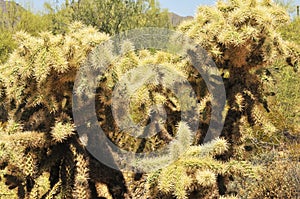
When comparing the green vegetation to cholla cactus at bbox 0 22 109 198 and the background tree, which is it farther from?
the background tree

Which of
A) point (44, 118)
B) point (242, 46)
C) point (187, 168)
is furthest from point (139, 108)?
point (242, 46)

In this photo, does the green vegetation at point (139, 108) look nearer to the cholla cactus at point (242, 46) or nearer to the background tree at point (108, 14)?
the cholla cactus at point (242, 46)

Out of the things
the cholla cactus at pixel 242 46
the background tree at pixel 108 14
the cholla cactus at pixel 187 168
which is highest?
the background tree at pixel 108 14

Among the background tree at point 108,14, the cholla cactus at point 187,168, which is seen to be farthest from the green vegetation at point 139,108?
the background tree at point 108,14

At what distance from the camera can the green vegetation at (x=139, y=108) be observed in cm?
183

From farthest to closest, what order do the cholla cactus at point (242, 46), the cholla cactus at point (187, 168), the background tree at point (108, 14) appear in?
the background tree at point (108, 14) < the cholla cactus at point (242, 46) < the cholla cactus at point (187, 168)

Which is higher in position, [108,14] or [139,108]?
[108,14]

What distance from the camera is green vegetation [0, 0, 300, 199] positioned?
6.00 feet

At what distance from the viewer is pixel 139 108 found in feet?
6.52

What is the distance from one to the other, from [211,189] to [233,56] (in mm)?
796

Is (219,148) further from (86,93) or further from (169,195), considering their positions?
(86,93)

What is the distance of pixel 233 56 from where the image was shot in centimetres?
213

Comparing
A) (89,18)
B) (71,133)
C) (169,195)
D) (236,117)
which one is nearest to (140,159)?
(169,195)

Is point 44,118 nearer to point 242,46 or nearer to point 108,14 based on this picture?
point 242,46
